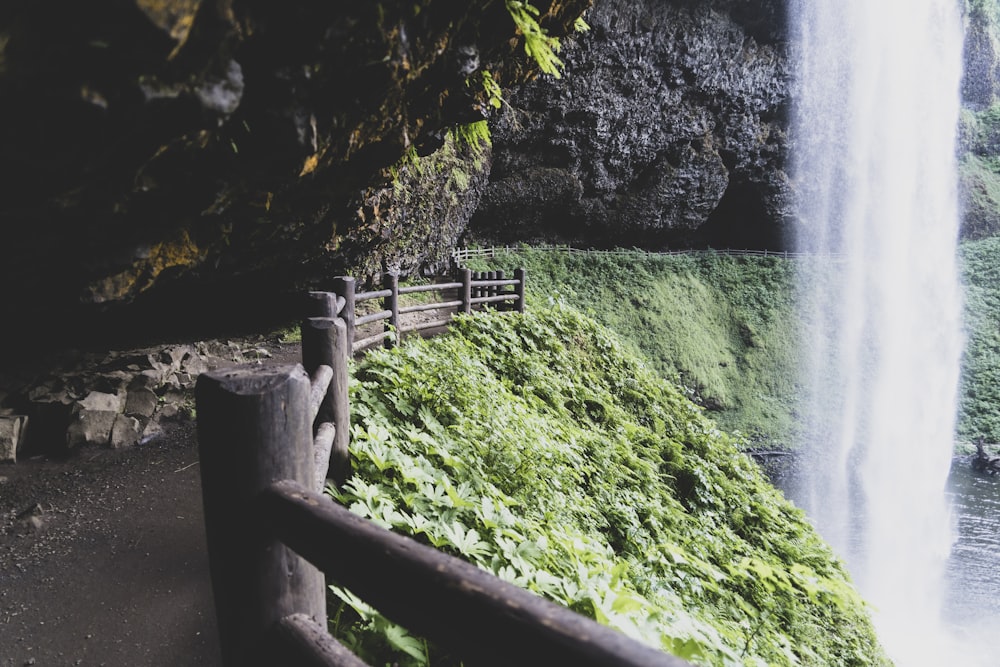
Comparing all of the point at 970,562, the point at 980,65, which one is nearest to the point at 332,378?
the point at 970,562

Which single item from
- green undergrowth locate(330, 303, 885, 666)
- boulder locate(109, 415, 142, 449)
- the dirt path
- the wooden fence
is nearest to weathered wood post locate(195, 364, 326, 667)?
the wooden fence

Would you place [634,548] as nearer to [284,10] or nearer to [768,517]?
[768,517]

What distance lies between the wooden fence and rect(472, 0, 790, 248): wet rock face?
19322mm

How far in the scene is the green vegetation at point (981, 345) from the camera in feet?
74.4

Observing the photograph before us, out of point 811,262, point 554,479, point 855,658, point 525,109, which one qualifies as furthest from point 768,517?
point 811,262

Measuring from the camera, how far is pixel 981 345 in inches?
978

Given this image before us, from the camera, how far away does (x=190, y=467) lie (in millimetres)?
4133

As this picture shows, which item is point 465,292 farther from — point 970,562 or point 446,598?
point 970,562

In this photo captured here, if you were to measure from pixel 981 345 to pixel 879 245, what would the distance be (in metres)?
6.52

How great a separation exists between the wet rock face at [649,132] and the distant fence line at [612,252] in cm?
74

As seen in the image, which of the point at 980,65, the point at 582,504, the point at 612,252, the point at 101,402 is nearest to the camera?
the point at 582,504

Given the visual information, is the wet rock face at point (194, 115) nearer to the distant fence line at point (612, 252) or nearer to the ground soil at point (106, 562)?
the ground soil at point (106, 562)

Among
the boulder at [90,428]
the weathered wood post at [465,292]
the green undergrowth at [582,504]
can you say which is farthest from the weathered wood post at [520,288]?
the boulder at [90,428]

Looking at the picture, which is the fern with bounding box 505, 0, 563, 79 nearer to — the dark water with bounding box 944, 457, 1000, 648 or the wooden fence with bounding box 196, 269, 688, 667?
the wooden fence with bounding box 196, 269, 688, 667
